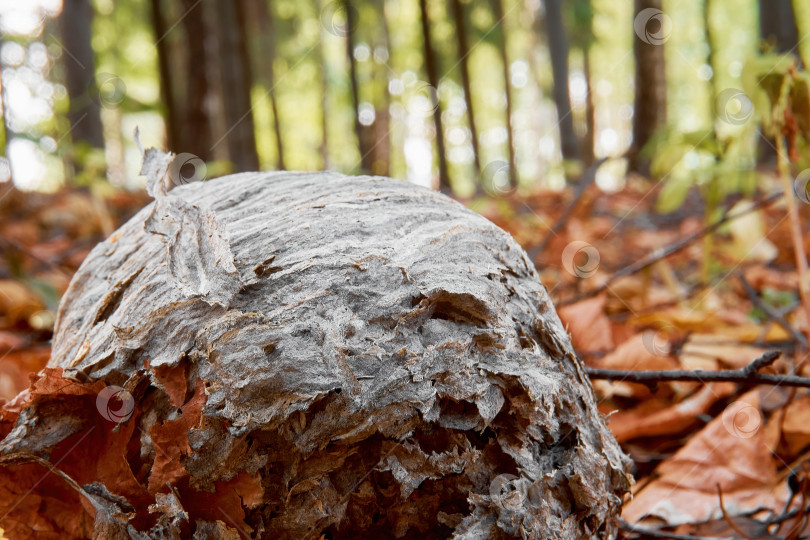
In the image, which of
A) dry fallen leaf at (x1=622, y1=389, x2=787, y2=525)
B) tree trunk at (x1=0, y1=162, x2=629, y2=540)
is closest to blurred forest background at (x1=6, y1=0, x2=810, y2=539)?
dry fallen leaf at (x1=622, y1=389, x2=787, y2=525)

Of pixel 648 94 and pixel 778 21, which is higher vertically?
pixel 778 21

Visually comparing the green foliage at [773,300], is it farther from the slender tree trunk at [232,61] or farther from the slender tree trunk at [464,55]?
the slender tree trunk at [232,61]

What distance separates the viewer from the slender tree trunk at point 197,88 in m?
5.60

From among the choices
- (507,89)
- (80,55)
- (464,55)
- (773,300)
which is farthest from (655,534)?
(507,89)

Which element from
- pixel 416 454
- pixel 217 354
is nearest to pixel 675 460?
pixel 416 454

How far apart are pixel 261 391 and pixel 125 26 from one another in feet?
50.0

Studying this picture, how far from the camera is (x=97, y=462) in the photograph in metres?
1.01

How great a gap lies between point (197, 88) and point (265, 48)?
10972 millimetres

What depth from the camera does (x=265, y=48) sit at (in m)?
15.8

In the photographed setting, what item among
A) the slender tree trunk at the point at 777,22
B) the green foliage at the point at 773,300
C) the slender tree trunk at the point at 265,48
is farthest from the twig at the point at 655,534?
the slender tree trunk at the point at 265,48

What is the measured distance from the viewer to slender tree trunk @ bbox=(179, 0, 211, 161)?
5.60 meters

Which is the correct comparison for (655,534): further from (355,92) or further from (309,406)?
(355,92)

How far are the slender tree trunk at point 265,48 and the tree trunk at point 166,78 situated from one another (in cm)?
935

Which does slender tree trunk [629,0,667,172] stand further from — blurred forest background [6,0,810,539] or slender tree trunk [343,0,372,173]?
slender tree trunk [343,0,372,173]
